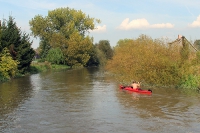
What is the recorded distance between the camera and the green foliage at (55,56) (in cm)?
6794

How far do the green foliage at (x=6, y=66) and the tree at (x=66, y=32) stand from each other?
111 feet

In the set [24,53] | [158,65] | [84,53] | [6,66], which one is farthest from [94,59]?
[158,65]

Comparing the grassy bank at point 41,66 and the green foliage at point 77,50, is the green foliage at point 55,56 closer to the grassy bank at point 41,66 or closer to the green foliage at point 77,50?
the grassy bank at point 41,66

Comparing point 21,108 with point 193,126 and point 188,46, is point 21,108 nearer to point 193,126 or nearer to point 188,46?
point 193,126

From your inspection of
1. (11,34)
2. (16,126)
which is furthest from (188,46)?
(11,34)

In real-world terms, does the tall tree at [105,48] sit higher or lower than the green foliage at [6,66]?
higher

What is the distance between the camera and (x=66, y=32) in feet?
240

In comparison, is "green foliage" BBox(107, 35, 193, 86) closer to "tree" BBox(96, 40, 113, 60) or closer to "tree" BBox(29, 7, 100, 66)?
"tree" BBox(29, 7, 100, 66)

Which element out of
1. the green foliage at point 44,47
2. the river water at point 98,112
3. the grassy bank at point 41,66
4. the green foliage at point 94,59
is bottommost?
the river water at point 98,112

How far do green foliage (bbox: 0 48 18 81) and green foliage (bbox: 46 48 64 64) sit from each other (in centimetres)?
3043

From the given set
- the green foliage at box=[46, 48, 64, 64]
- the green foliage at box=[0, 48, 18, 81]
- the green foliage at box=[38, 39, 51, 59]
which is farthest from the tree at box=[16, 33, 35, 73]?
the green foliage at box=[38, 39, 51, 59]

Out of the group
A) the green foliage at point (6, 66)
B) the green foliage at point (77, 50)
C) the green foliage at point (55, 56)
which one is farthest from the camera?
the green foliage at point (77, 50)

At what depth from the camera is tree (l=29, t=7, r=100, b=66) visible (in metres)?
71.5

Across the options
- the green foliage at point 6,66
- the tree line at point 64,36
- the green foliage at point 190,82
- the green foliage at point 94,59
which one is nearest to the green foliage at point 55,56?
the tree line at point 64,36
